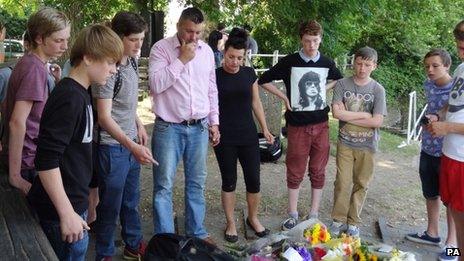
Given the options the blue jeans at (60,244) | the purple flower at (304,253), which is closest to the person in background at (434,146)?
the purple flower at (304,253)

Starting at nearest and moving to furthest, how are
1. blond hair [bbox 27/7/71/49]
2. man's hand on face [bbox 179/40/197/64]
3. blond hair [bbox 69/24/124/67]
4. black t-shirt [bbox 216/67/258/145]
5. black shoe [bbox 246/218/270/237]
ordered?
1. blond hair [bbox 69/24/124/67]
2. blond hair [bbox 27/7/71/49]
3. man's hand on face [bbox 179/40/197/64]
4. black t-shirt [bbox 216/67/258/145]
5. black shoe [bbox 246/218/270/237]

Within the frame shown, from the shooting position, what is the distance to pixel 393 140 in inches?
406

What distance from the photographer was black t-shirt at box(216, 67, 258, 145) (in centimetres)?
382

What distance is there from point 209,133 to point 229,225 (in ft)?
2.96

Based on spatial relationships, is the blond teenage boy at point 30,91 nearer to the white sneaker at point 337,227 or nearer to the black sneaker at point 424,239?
the white sneaker at point 337,227

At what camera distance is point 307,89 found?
4176mm

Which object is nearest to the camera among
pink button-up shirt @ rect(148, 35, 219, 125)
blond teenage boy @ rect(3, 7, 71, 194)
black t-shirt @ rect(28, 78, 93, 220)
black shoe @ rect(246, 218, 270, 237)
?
black t-shirt @ rect(28, 78, 93, 220)

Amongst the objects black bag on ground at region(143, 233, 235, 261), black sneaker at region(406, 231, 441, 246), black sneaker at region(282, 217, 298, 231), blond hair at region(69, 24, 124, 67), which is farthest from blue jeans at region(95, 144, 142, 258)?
black sneaker at region(406, 231, 441, 246)

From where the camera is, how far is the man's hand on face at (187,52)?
10.6ft

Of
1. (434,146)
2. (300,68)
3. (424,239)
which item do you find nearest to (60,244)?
(300,68)

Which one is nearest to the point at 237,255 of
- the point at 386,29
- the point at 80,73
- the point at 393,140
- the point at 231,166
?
the point at 231,166

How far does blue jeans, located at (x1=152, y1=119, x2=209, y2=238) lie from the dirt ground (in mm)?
531

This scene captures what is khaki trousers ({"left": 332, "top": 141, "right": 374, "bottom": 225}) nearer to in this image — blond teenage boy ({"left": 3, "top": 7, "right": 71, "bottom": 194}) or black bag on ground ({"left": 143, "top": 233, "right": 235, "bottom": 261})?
black bag on ground ({"left": 143, "top": 233, "right": 235, "bottom": 261})

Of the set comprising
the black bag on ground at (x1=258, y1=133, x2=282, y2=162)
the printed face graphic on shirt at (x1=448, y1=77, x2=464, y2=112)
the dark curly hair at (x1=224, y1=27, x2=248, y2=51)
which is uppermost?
the dark curly hair at (x1=224, y1=27, x2=248, y2=51)
